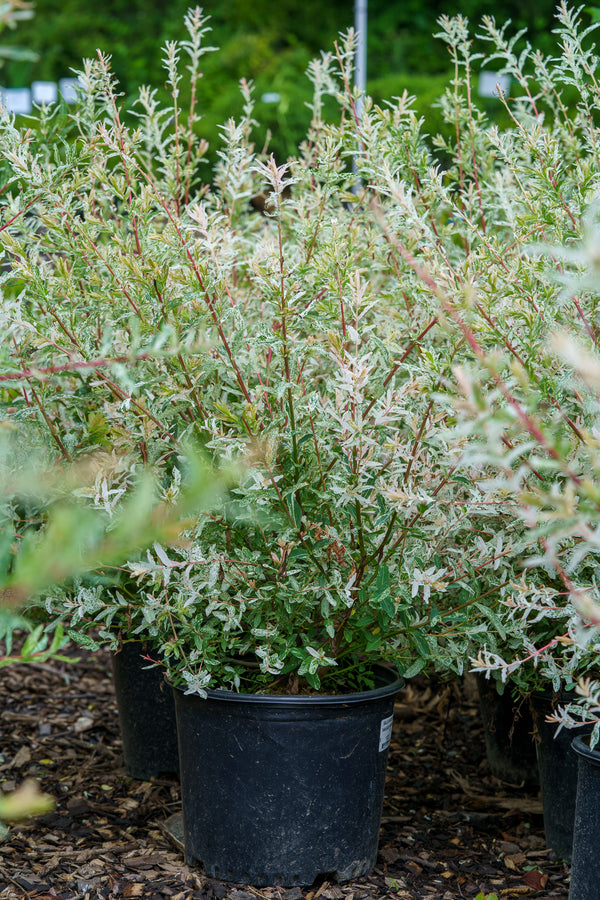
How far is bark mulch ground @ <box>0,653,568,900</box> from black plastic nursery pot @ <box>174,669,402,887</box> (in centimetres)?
7

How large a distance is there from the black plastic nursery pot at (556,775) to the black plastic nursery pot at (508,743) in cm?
32

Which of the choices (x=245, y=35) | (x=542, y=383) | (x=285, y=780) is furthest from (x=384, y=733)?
(x=245, y=35)

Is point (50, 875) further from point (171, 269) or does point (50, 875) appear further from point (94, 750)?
point (171, 269)

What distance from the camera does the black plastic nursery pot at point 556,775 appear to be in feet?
6.78

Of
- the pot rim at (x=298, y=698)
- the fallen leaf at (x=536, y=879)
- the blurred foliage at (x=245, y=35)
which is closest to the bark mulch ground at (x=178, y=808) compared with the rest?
the fallen leaf at (x=536, y=879)

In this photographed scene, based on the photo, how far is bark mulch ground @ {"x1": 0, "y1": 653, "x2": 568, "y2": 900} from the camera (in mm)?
1946

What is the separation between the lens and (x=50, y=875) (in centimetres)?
198

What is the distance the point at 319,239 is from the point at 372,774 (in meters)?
1.19

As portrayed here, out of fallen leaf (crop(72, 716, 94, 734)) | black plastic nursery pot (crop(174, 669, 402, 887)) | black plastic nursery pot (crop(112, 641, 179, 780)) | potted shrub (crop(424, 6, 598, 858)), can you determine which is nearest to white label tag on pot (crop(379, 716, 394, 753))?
black plastic nursery pot (crop(174, 669, 402, 887))

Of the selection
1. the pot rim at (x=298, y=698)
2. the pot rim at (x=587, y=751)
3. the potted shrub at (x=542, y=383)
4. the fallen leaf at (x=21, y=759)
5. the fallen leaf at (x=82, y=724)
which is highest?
the potted shrub at (x=542, y=383)

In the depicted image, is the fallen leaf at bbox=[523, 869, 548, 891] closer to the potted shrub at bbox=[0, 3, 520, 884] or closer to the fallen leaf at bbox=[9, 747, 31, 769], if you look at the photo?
the potted shrub at bbox=[0, 3, 520, 884]

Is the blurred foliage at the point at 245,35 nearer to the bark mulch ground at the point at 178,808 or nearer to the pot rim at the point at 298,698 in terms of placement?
the bark mulch ground at the point at 178,808

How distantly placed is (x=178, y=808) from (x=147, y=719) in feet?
0.93

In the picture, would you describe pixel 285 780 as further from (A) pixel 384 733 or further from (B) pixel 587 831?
(B) pixel 587 831
